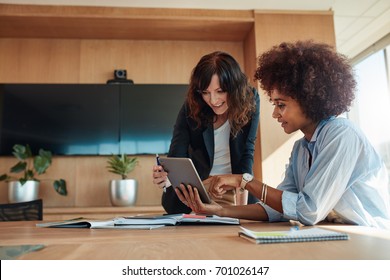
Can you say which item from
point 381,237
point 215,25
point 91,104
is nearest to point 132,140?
point 91,104

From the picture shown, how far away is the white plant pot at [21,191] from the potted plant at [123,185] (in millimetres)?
688

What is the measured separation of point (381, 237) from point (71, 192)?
3.37m

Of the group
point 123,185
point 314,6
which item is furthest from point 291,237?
point 314,6

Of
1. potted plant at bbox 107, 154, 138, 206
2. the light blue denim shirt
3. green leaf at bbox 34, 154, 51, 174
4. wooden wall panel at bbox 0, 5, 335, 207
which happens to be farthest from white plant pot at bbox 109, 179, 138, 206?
the light blue denim shirt

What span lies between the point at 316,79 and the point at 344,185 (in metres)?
0.36

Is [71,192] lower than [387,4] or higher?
lower

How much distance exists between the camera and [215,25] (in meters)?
3.66

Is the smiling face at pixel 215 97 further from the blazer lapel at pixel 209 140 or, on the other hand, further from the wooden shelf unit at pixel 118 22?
the wooden shelf unit at pixel 118 22

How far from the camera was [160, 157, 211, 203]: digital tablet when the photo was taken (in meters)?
1.23

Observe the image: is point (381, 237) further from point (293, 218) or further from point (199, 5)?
point (199, 5)

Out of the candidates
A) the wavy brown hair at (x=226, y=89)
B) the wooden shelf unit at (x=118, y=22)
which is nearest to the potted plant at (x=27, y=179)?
the wooden shelf unit at (x=118, y=22)

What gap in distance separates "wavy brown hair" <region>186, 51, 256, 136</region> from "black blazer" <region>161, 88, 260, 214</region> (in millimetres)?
39
